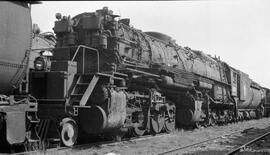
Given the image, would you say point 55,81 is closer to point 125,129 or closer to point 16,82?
point 16,82

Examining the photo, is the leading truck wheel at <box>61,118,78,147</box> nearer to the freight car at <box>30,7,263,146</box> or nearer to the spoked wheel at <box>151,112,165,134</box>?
the freight car at <box>30,7,263,146</box>

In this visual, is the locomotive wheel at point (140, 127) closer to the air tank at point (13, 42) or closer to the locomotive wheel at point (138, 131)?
the locomotive wheel at point (138, 131)

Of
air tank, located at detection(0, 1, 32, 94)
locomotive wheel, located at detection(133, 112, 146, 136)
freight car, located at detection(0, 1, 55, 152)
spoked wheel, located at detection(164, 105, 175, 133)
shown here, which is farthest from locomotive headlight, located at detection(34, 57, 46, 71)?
spoked wheel, located at detection(164, 105, 175, 133)

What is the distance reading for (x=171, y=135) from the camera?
529 inches

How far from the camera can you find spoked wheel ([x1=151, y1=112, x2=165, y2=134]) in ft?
42.3

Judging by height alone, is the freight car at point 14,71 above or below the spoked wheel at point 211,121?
above

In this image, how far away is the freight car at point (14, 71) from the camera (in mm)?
6828

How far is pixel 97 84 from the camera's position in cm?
992

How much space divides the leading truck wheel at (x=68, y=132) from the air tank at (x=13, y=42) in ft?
6.23

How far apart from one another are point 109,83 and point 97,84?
0.37 metres

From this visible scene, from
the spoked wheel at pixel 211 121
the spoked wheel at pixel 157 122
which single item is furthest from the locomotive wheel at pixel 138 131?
the spoked wheel at pixel 211 121

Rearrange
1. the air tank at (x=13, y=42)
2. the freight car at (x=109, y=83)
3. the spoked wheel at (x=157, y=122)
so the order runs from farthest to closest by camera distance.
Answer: the spoked wheel at (x=157, y=122) → the freight car at (x=109, y=83) → the air tank at (x=13, y=42)

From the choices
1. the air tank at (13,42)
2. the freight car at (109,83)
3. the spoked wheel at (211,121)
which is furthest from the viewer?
the spoked wheel at (211,121)

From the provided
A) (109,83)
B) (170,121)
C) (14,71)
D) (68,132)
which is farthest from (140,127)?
(14,71)
